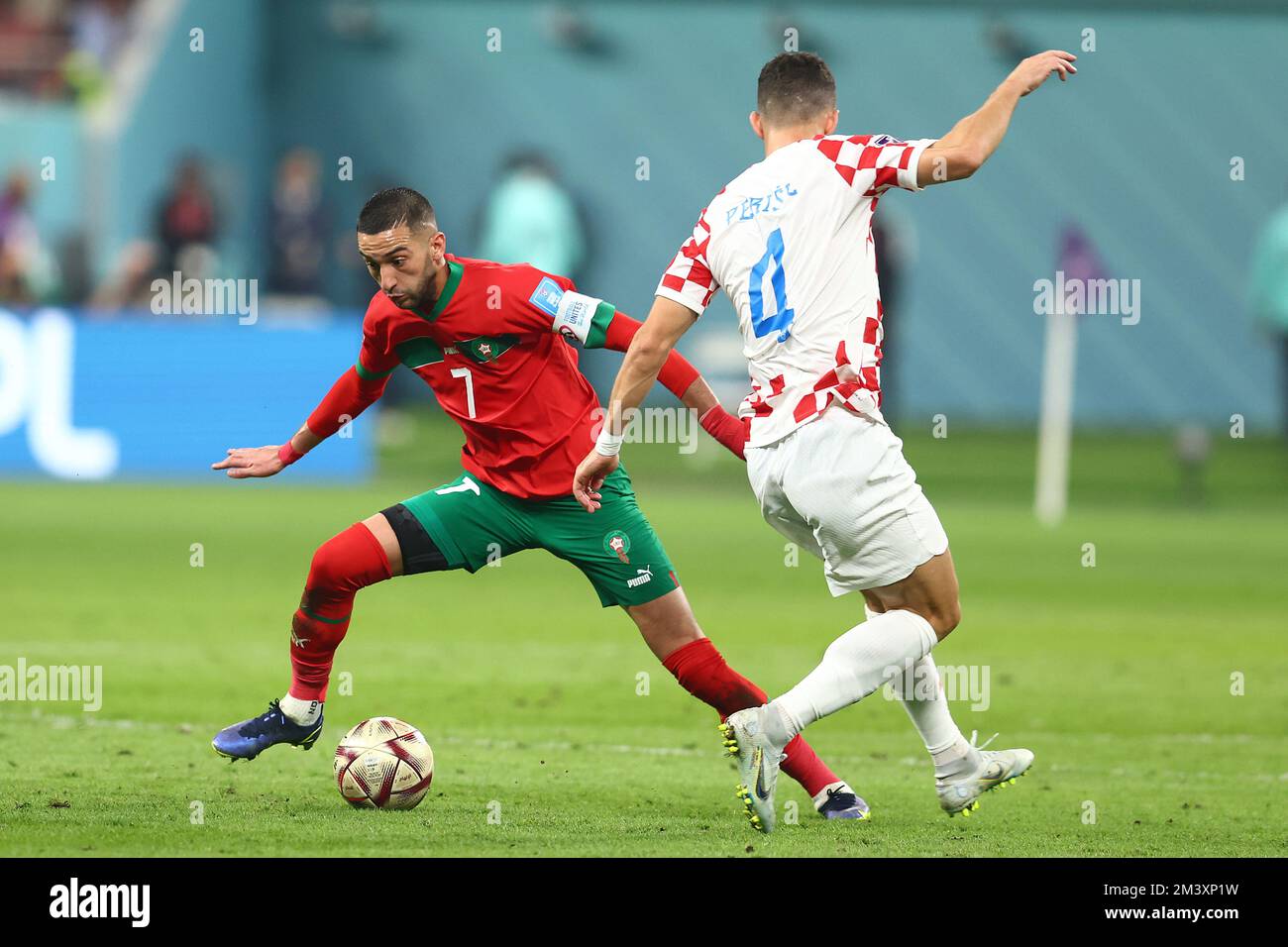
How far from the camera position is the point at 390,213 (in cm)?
685

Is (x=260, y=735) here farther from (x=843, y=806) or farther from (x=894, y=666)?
(x=894, y=666)

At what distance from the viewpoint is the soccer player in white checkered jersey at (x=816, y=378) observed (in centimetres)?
633

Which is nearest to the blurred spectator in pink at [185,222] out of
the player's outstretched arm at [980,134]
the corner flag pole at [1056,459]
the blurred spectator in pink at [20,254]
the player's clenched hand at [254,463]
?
the blurred spectator in pink at [20,254]

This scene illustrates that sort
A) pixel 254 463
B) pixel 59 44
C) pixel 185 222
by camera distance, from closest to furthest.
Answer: pixel 254 463
pixel 185 222
pixel 59 44

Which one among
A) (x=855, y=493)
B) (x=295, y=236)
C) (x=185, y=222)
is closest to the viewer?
(x=855, y=493)

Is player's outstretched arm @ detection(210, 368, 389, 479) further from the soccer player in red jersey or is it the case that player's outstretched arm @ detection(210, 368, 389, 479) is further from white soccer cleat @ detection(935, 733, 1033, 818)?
white soccer cleat @ detection(935, 733, 1033, 818)

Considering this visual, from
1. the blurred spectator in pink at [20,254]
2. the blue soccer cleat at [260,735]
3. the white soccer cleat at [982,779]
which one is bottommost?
the white soccer cleat at [982,779]

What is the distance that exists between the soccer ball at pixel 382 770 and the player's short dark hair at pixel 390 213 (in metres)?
1.72

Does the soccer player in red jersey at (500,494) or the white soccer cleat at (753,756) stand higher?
the soccer player in red jersey at (500,494)

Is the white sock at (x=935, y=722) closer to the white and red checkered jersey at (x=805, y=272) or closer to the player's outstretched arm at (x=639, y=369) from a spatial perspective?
the white and red checkered jersey at (x=805, y=272)

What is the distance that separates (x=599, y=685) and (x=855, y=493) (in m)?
3.99

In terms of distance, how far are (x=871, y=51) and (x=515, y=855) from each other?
850 inches

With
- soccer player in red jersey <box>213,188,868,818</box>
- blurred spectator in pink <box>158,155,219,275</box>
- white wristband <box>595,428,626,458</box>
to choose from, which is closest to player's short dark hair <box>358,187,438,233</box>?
soccer player in red jersey <box>213,188,868,818</box>

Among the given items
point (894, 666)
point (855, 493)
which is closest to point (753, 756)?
point (894, 666)
